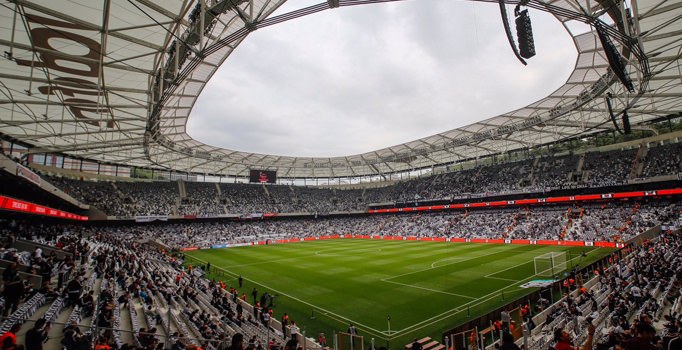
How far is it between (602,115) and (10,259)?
4707 cm

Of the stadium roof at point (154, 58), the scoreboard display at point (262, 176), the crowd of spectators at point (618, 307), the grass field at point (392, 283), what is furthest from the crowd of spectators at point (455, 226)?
the crowd of spectators at point (618, 307)

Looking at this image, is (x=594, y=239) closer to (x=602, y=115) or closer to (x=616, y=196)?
(x=616, y=196)

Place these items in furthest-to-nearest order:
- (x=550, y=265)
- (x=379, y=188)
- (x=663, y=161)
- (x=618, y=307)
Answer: (x=379, y=188) → (x=663, y=161) → (x=550, y=265) → (x=618, y=307)

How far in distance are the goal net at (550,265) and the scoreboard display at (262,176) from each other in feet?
147

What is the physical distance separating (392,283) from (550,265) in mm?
11698

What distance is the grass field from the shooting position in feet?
52.5

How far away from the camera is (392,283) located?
912 inches

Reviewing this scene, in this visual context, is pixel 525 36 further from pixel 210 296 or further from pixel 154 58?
pixel 210 296

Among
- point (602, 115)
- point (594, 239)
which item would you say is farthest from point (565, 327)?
point (602, 115)

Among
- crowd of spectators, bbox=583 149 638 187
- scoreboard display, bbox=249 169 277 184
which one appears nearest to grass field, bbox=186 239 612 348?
crowd of spectators, bbox=583 149 638 187

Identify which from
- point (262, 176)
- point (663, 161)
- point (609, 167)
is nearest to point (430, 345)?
point (663, 161)

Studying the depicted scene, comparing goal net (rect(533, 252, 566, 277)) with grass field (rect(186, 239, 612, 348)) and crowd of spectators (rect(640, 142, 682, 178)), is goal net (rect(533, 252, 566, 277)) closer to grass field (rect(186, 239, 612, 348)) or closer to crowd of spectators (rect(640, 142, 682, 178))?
grass field (rect(186, 239, 612, 348))

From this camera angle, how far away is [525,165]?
54.0m

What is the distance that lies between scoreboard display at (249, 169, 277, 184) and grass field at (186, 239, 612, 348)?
21687 millimetres
